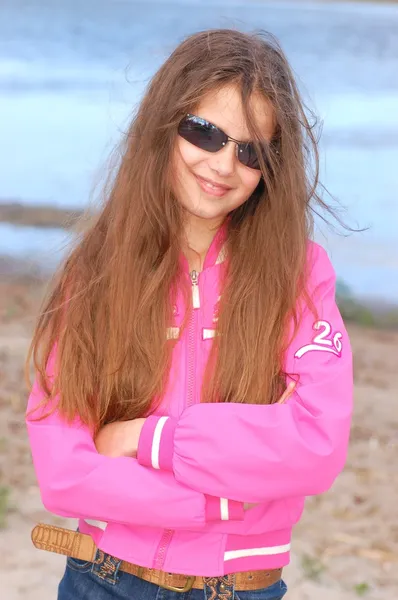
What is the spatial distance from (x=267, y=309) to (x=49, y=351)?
0.48 meters

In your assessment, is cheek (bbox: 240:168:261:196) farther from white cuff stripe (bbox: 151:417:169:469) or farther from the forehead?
white cuff stripe (bbox: 151:417:169:469)

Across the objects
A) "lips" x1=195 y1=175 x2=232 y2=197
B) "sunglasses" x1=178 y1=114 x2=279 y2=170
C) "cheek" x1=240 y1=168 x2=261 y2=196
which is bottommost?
"lips" x1=195 y1=175 x2=232 y2=197

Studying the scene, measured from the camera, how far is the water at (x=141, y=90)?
7.89 m

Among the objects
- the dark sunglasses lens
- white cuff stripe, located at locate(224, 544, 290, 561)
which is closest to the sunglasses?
the dark sunglasses lens

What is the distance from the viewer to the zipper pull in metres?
2.09

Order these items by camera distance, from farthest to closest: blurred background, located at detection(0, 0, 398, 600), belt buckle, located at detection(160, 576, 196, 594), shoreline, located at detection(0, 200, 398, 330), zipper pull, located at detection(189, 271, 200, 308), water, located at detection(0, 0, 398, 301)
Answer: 1. water, located at detection(0, 0, 398, 301)
2. shoreline, located at detection(0, 200, 398, 330)
3. blurred background, located at detection(0, 0, 398, 600)
4. zipper pull, located at detection(189, 271, 200, 308)
5. belt buckle, located at detection(160, 576, 196, 594)

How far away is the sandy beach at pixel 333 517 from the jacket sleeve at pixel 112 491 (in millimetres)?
1559

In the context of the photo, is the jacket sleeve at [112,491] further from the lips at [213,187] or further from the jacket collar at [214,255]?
the lips at [213,187]

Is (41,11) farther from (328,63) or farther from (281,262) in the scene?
(281,262)

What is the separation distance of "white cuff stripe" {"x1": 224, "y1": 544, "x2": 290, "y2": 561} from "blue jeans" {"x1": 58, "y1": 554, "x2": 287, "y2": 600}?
2.4 inches

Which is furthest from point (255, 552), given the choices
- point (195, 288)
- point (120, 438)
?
point (195, 288)

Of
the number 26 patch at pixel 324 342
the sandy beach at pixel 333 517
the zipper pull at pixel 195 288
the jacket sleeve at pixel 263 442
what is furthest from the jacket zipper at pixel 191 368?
the sandy beach at pixel 333 517

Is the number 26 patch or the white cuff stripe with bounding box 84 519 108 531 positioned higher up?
the number 26 patch

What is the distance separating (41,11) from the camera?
23.6 meters
